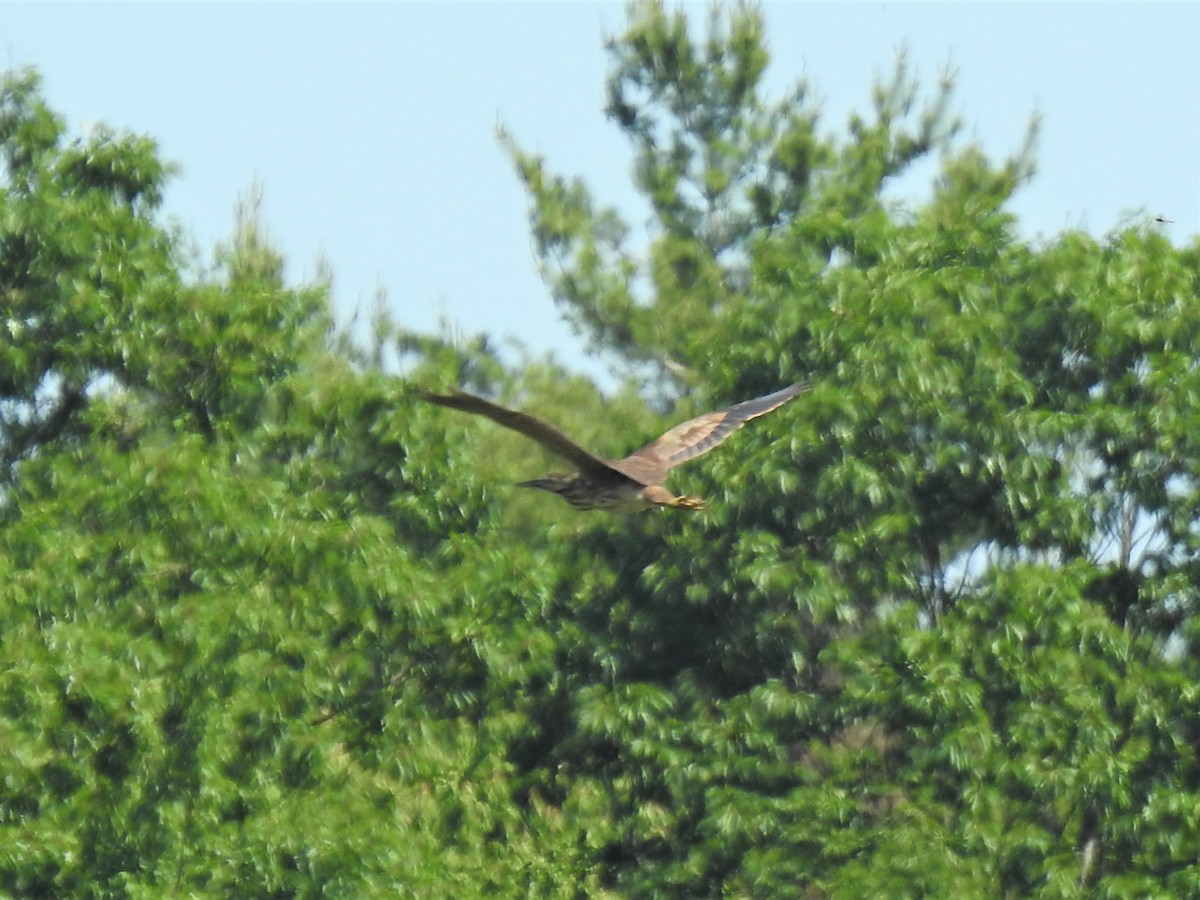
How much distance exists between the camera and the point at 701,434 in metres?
13.8

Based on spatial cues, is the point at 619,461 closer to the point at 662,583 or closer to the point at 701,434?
the point at 701,434

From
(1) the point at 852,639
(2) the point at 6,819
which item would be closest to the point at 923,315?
(1) the point at 852,639

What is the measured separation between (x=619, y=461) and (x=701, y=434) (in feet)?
4.18

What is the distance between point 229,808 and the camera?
13.5 m

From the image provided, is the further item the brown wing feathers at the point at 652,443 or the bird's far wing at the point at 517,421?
the brown wing feathers at the point at 652,443

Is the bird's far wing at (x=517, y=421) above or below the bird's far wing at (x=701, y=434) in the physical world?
below

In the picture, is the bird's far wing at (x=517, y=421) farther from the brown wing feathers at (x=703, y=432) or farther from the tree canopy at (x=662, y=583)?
the tree canopy at (x=662, y=583)

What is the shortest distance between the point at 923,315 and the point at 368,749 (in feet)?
15.2

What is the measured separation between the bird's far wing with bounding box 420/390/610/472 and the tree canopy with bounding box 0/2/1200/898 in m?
3.50

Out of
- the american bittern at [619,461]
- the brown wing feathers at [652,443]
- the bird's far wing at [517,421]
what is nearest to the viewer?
the bird's far wing at [517,421]

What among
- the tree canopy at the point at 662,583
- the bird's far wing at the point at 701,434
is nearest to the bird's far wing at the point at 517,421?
the bird's far wing at the point at 701,434

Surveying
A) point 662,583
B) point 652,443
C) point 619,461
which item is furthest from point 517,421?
point 662,583

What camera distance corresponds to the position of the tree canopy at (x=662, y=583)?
551 inches

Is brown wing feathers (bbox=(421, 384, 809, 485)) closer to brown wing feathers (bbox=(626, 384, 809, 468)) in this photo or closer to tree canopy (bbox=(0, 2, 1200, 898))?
brown wing feathers (bbox=(626, 384, 809, 468))
